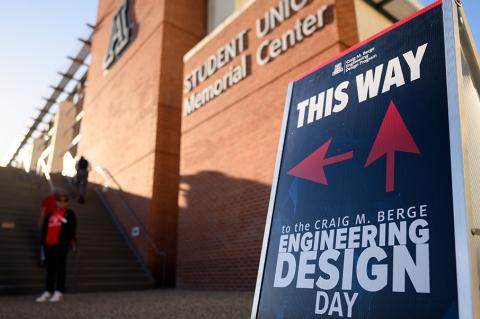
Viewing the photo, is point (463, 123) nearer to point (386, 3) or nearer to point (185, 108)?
point (386, 3)

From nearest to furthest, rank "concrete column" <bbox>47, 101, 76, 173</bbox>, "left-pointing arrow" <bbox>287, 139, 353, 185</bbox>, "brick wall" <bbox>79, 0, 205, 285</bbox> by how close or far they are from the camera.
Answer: "left-pointing arrow" <bbox>287, 139, 353, 185</bbox>
"brick wall" <bbox>79, 0, 205, 285</bbox>
"concrete column" <bbox>47, 101, 76, 173</bbox>

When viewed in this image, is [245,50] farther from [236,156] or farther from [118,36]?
[118,36]

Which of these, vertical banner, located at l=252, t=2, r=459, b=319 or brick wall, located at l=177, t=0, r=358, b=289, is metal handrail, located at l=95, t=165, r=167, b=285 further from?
vertical banner, located at l=252, t=2, r=459, b=319

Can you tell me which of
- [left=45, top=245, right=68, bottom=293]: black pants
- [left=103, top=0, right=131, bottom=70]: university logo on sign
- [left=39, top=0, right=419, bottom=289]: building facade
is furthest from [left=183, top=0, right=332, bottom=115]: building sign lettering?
[left=45, top=245, right=68, bottom=293]: black pants

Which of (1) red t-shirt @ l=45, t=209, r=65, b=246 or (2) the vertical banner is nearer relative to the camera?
(2) the vertical banner

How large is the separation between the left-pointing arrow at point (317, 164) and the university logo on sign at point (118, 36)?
46.0 feet

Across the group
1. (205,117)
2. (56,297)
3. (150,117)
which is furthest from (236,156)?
(56,297)

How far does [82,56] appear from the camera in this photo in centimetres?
2545

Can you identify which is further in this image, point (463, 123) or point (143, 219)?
point (143, 219)

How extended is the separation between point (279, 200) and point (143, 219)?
9.59m

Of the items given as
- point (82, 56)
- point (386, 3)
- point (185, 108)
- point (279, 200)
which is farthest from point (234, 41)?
point (82, 56)

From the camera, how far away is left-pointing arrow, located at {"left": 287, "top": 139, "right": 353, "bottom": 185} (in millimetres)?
1946

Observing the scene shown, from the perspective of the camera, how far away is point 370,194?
1.71m

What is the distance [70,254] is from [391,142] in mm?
8842
